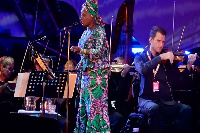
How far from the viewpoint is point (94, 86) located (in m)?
4.46

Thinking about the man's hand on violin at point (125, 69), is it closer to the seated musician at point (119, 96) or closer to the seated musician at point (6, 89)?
the seated musician at point (119, 96)

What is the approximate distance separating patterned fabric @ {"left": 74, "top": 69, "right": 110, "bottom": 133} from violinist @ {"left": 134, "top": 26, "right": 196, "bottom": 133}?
59 cm

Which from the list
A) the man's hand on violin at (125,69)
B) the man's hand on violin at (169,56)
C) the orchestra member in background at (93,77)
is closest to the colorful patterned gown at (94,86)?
the orchestra member in background at (93,77)

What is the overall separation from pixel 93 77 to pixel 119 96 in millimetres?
1427

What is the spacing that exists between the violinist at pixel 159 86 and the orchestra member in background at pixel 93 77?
57 cm

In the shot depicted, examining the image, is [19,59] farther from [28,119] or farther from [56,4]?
[28,119]

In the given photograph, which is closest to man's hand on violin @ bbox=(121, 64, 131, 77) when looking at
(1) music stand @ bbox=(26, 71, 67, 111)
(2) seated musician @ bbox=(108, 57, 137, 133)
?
(2) seated musician @ bbox=(108, 57, 137, 133)

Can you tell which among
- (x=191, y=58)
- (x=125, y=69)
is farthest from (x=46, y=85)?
(x=191, y=58)

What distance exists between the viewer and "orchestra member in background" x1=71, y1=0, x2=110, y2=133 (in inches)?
175

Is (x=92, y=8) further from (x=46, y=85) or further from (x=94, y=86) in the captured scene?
(x=46, y=85)

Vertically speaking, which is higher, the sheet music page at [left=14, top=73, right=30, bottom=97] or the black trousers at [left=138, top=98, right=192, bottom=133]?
the sheet music page at [left=14, top=73, right=30, bottom=97]

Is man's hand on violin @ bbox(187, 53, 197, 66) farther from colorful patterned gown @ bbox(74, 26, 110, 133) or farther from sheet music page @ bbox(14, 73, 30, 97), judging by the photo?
sheet music page @ bbox(14, 73, 30, 97)

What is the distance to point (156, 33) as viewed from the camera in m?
4.93

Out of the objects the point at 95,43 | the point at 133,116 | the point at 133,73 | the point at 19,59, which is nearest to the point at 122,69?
the point at 133,73
